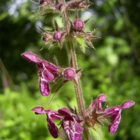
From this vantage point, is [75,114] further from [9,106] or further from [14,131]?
[9,106]

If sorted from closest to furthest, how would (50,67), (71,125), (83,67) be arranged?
(71,125), (50,67), (83,67)

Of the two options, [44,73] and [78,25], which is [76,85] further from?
[78,25]

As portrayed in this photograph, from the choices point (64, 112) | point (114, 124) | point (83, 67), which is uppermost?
point (83, 67)

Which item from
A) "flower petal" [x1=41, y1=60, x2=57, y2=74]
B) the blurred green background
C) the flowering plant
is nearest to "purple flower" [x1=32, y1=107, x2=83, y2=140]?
the flowering plant

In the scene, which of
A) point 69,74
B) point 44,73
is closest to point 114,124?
point 69,74

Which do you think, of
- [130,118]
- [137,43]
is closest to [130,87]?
[130,118]

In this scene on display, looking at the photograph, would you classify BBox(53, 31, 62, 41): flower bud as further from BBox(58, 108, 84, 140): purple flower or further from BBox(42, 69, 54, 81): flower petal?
BBox(58, 108, 84, 140): purple flower
